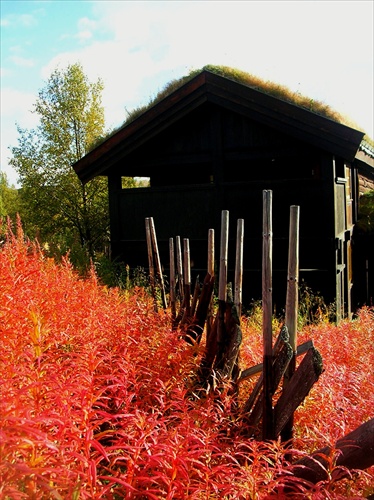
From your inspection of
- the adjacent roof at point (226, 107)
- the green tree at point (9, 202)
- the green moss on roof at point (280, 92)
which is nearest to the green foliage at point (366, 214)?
the green moss on roof at point (280, 92)

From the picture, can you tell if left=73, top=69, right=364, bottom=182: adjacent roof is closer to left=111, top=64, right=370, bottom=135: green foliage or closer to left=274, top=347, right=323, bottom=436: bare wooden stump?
left=111, top=64, right=370, bottom=135: green foliage

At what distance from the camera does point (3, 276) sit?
12.3 feet

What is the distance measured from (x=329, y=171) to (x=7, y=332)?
7.39 m

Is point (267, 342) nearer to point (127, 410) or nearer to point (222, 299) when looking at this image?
point (222, 299)

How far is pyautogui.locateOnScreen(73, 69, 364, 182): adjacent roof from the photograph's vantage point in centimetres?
852

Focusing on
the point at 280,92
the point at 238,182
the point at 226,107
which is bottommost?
the point at 238,182

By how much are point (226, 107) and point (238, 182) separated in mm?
1407

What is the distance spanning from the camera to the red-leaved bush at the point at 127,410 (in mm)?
1700

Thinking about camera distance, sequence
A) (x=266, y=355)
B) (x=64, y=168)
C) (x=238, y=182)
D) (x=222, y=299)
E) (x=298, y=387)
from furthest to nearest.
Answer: (x=64, y=168), (x=238, y=182), (x=222, y=299), (x=266, y=355), (x=298, y=387)

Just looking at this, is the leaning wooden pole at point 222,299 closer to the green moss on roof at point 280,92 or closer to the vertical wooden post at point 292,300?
the vertical wooden post at point 292,300

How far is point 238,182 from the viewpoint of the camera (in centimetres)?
970

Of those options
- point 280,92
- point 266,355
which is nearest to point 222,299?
point 266,355

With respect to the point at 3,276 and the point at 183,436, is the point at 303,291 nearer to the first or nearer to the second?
the point at 3,276

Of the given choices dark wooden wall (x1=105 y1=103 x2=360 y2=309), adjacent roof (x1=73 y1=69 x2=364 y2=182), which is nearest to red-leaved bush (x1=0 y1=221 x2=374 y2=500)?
dark wooden wall (x1=105 y1=103 x2=360 y2=309)
